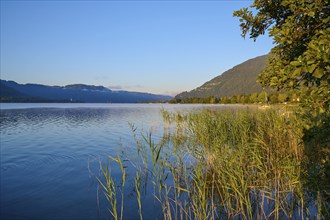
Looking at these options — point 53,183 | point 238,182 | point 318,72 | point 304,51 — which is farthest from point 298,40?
point 53,183

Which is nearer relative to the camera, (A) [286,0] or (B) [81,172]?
(A) [286,0]

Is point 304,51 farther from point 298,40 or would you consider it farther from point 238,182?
point 238,182

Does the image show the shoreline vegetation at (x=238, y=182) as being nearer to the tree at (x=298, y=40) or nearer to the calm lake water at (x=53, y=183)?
the calm lake water at (x=53, y=183)

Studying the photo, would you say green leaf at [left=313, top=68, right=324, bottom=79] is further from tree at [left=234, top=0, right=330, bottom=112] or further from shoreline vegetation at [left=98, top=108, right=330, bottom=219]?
shoreline vegetation at [left=98, top=108, right=330, bottom=219]

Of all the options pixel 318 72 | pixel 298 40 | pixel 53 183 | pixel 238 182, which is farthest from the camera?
pixel 53 183

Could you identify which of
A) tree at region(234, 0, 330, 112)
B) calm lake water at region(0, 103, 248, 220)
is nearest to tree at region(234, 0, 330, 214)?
tree at region(234, 0, 330, 112)

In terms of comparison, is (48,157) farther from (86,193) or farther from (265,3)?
(265,3)

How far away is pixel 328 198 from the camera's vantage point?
7262mm

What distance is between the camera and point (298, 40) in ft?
17.3

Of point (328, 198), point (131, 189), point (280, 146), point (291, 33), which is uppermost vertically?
point (291, 33)

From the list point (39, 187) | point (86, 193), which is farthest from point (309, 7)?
point (39, 187)

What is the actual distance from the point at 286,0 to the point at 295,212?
608 cm

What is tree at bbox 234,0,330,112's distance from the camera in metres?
3.56

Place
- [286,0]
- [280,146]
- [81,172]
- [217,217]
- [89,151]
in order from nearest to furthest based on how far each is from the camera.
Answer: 1. [286,0]
2. [217,217]
3. [280,146]
4. [81,172]
5. [89,151]
